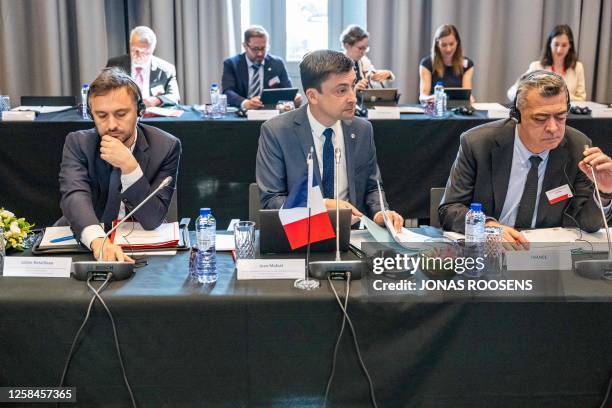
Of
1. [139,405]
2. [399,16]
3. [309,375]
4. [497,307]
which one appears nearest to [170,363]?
[139,405]

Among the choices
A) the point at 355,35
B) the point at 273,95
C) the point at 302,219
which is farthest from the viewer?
the point at 355,35

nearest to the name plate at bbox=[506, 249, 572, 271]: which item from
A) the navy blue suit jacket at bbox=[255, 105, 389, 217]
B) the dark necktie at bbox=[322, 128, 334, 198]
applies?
the navy blue suit jacket at bbox=[255, 105, 389, 217]

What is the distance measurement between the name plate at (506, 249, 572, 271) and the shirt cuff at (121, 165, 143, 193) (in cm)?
124

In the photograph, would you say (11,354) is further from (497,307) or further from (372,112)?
(372,112)

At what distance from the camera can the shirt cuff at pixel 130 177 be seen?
2.54 metres

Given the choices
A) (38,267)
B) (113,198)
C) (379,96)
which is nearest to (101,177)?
(113,198)

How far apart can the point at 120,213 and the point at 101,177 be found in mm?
145

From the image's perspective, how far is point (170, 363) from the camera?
6.55ft

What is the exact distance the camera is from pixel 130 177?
2545 millimetres

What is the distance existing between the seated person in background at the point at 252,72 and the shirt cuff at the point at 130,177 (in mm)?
3229

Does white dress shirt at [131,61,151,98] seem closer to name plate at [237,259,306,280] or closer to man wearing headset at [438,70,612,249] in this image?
man wearing headset at [438,70,612,249]

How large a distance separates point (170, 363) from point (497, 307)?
2.86ft

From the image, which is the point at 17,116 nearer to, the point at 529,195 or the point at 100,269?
the point at 100,269

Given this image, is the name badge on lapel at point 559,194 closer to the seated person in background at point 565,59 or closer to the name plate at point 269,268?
the name plate at point 269,268
